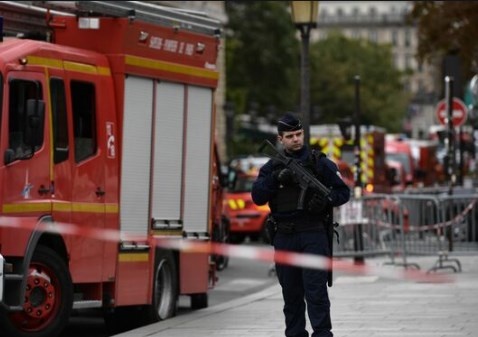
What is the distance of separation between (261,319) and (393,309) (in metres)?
1.56

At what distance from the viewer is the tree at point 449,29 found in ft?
124

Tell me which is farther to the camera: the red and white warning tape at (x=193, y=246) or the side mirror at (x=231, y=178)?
the side mirror at (x=231, y=178)

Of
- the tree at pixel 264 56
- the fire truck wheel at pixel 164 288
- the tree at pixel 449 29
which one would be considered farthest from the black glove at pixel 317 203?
the tree at pixel 264 56

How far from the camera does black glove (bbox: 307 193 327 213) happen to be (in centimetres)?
1203

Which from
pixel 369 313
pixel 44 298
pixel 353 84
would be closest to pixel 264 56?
pixel 353 84

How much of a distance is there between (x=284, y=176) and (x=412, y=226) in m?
13.6

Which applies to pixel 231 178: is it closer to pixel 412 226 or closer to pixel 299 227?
pixel 412 226

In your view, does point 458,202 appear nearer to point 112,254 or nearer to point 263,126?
point 112,254

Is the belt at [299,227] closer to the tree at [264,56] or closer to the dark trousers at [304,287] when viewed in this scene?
the dark trousers at [304,287]

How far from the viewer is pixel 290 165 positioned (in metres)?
12.1

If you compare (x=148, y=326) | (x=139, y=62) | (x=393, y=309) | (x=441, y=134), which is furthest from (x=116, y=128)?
(x=441, y=134)

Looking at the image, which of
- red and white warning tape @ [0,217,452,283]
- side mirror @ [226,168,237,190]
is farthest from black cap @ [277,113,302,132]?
side mirror @ [226,168,237,190]

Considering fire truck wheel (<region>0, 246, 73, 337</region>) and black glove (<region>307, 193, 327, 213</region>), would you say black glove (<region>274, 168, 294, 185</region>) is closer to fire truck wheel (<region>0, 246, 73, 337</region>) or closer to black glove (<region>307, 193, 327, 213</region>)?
black glove (<region>307, 193, 327, 213</region>)

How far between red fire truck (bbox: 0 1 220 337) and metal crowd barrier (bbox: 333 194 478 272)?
21.0 ft
